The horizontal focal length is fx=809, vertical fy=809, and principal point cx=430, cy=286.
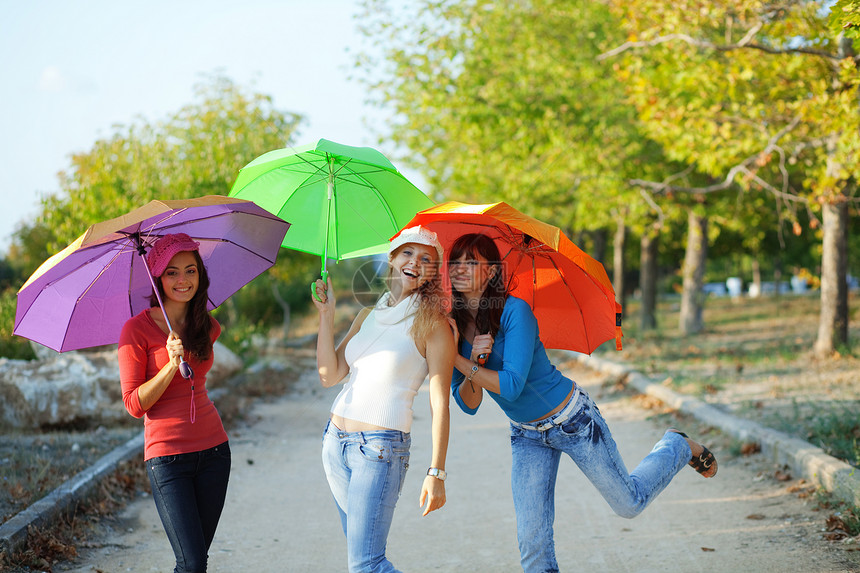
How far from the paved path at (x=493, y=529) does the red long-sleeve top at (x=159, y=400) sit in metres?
1.68

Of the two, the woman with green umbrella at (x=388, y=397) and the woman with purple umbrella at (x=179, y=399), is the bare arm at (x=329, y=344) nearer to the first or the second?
the woman with green umbrella at (x=388, y=397)

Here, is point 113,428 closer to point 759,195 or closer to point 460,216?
point 460,216

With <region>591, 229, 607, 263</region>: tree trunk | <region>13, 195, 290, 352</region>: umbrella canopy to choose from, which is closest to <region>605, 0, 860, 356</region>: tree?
<region>13, 195, 290, 352</region>: umbrella canopy

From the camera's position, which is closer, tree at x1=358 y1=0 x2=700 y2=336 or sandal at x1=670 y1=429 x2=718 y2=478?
sandal at x1=670 y1=429 x2=718 y2=478

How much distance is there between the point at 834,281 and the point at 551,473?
10.6 meters

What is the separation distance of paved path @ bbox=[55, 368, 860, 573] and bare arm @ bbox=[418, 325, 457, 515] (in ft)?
5.94

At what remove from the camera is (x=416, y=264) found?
140 inches

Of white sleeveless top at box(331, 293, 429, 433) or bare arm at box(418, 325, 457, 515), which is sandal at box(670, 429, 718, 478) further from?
white sleeveless top at box(331, 293, 429, 433)

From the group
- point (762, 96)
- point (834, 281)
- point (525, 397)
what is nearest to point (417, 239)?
point (525, 397)

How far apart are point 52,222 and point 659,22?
→ 899cm

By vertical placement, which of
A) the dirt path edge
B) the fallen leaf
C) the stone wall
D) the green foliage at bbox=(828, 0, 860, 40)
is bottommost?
the fallen leaf

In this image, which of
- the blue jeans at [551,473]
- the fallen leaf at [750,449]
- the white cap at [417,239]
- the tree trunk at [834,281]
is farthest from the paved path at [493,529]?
the tree trunk at [834,281]

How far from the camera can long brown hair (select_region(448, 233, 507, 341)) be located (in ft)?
12.2

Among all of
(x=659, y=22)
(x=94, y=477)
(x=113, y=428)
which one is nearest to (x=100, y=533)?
(x=94, y=477)
